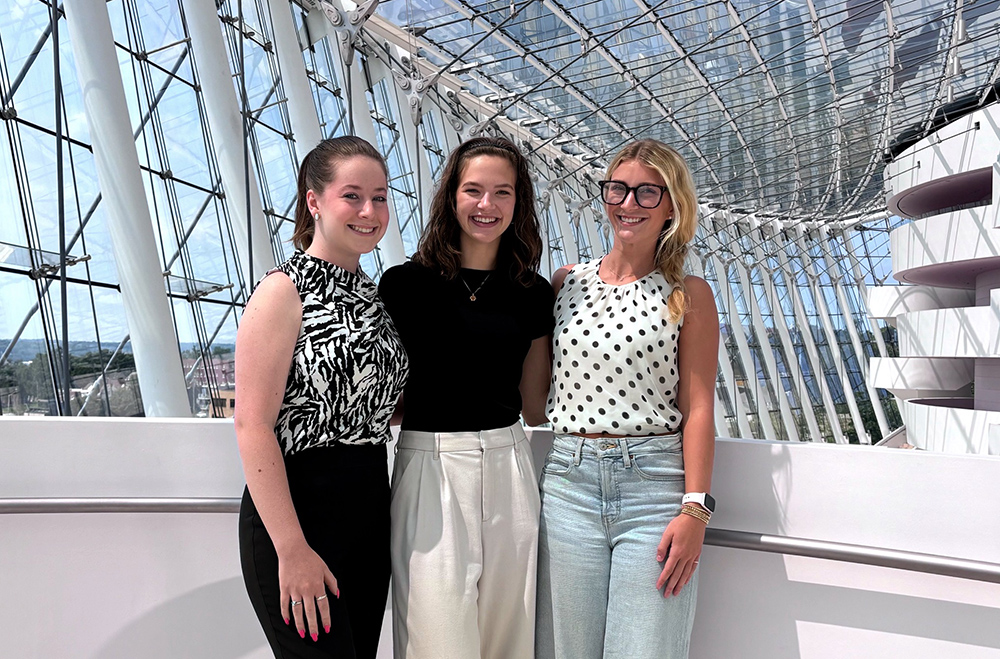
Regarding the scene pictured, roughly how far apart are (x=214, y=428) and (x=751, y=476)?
226 cm

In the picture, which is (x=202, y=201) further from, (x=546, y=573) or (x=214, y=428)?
(x=546, y=573)

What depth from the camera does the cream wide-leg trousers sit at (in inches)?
104

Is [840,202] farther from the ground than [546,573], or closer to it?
farther from the ground

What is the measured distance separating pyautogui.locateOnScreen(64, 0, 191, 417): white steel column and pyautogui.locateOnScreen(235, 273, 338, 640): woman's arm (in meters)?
7.95

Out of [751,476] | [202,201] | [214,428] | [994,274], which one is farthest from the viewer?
[994,274]

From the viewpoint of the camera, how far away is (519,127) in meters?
25.3

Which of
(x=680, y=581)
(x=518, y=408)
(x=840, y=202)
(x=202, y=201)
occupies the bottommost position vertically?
(x=680, y=581)

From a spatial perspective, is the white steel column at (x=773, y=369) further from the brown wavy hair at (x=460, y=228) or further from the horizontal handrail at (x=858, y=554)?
the brown wavy hair at (x=460, y=228)

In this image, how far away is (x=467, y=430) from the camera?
8.96 feet

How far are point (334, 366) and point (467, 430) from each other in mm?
499

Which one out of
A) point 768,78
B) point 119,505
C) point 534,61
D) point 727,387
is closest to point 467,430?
point 119,505

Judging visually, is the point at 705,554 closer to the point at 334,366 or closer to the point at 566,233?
the point at 334,366

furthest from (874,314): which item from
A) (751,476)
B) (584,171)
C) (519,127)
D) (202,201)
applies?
(751,476)

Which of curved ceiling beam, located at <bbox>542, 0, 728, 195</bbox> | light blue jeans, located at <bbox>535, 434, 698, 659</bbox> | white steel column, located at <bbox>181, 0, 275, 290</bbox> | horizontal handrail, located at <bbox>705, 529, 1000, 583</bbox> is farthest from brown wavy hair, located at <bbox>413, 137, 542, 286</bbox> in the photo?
curved ceiling beam, located at <bbox>542, 0, 728, 195</bbox>
